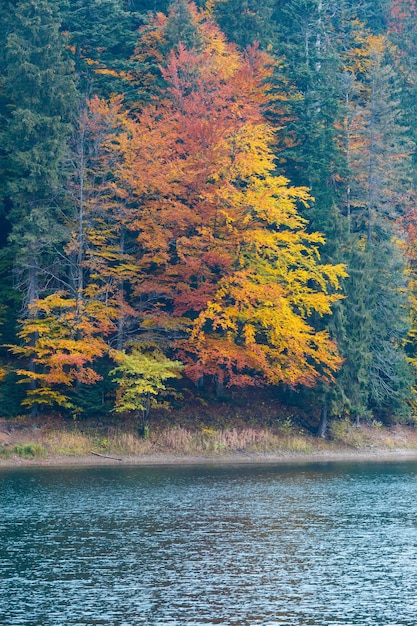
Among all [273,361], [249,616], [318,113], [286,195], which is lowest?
[249,616]

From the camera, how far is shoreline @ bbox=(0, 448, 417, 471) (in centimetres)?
4562

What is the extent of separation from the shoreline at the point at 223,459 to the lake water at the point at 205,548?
2159mm

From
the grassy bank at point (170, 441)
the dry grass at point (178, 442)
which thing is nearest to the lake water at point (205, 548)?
the grassy bank at point (170, 441)

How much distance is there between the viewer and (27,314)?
49.6 metres

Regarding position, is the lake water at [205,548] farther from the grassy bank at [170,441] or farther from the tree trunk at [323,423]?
the tree trunk at [323,423]

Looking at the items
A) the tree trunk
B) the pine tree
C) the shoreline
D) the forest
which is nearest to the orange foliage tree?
the forest

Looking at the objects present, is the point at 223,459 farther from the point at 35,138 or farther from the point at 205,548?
the point at 205,548

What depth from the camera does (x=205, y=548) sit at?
2769cm

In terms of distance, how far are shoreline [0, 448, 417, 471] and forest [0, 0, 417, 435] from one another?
98.4 inches

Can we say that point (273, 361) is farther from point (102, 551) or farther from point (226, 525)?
point (102, 551)

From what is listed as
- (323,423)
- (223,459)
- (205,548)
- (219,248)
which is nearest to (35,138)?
(219,248)

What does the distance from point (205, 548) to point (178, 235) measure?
27.0 meters

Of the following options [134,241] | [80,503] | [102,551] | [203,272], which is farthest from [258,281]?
[102,551]

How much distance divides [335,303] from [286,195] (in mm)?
6301
